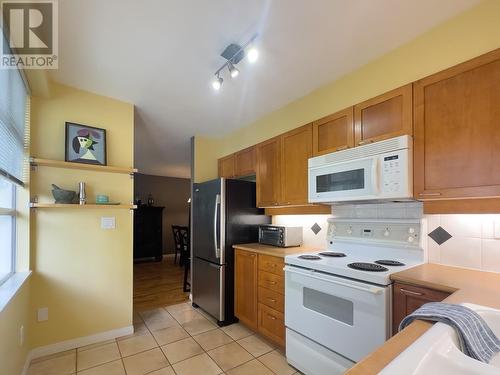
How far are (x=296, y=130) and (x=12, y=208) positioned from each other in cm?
260

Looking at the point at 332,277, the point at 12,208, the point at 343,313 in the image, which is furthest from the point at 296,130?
the point at 12,208

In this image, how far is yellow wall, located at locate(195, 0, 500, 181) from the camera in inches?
59.4

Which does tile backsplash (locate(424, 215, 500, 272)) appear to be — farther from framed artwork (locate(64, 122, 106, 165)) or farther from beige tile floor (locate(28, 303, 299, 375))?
framed artwork (locate(64, 122, 106, 165))

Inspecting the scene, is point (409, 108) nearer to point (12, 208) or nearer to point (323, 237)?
point (323, 237)

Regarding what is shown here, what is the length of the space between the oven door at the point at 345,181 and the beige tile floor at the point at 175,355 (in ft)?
4.80

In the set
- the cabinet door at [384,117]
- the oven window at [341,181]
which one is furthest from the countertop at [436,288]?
the cabinet door at [384,117]

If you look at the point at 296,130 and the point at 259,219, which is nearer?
the point at 296,130

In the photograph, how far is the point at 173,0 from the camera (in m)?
1.46

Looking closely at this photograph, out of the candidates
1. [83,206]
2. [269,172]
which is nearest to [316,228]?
[269,172]

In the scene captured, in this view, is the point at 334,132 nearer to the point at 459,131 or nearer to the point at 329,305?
the point at 459,131

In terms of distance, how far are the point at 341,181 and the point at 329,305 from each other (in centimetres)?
95

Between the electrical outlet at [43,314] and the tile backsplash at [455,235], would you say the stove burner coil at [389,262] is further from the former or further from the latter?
the electrical outlet at [43,314]

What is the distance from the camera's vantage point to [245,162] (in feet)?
11.1

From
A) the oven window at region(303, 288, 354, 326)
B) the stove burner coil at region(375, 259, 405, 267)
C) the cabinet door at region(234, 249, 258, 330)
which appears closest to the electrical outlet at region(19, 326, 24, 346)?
the cabinet door at region(234, 249, 258, 330)
